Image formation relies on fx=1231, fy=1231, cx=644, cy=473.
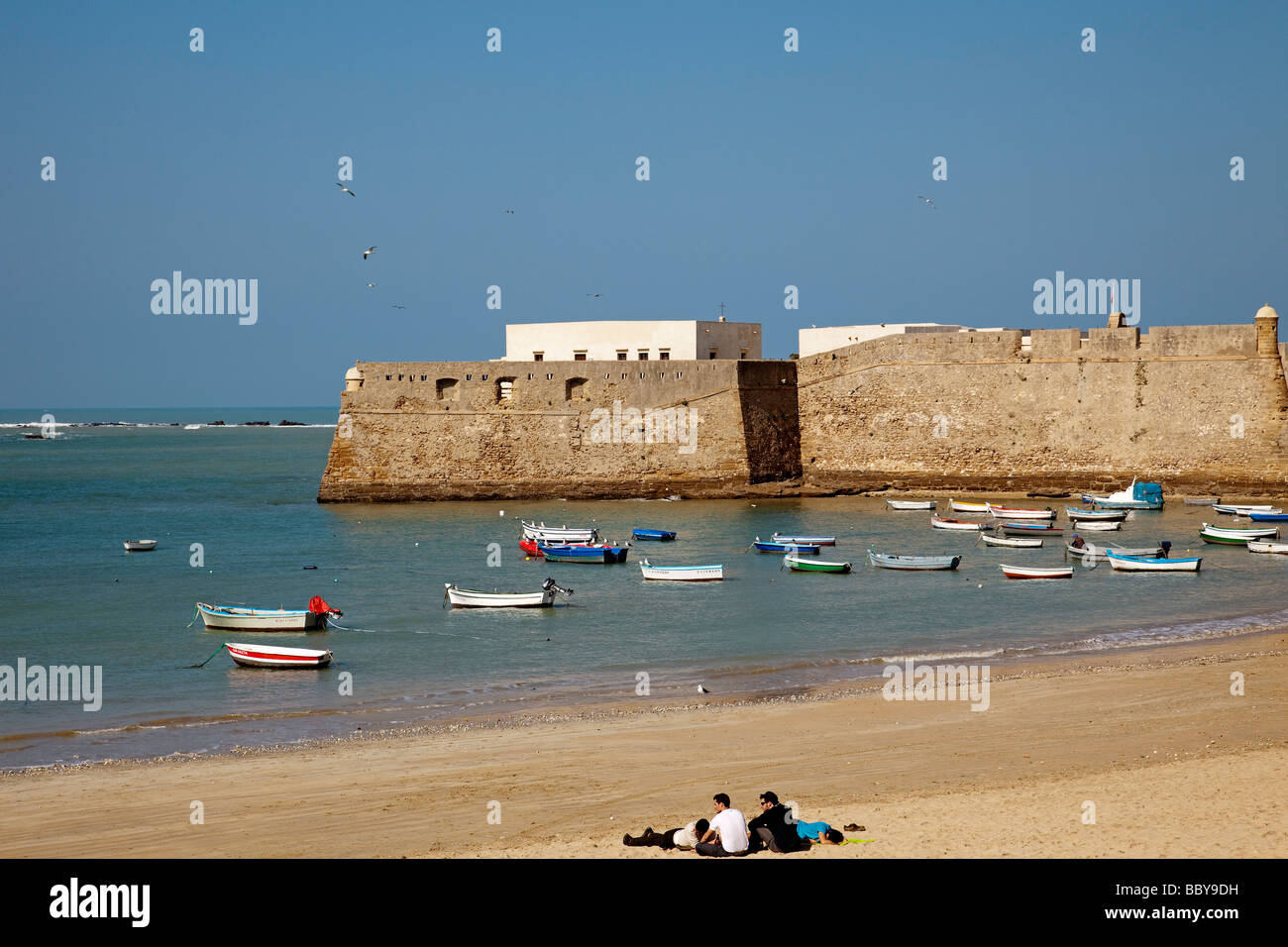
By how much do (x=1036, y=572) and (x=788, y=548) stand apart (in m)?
5.07

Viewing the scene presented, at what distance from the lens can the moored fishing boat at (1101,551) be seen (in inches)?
879

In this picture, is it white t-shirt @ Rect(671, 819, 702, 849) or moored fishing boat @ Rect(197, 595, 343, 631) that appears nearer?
white t-shirt @ Rect(671, 819, 702, 849)

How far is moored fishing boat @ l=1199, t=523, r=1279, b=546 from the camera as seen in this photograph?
80.1 feet

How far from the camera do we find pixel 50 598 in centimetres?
2122

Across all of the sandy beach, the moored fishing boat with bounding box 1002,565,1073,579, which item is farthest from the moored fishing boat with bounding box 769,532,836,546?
the sandy beach

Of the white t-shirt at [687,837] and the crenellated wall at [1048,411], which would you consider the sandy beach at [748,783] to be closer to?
the white t-shirt at [687,837]

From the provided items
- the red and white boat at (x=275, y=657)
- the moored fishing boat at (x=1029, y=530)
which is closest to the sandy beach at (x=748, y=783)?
the red and white boat at (x=275, y=657)

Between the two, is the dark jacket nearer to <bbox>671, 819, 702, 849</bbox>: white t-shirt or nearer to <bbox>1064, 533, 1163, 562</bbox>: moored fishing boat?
<bbox>671, 819, 702, 849</bbox>: white t-shirt

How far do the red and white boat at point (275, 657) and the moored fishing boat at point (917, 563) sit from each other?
36.5 ft

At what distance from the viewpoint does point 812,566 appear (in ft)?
74.3

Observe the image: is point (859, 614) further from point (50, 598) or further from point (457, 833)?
point (50, 598)

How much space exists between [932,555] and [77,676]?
49.2 feet

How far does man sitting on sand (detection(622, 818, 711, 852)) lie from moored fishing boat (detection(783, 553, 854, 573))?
1460 cm
